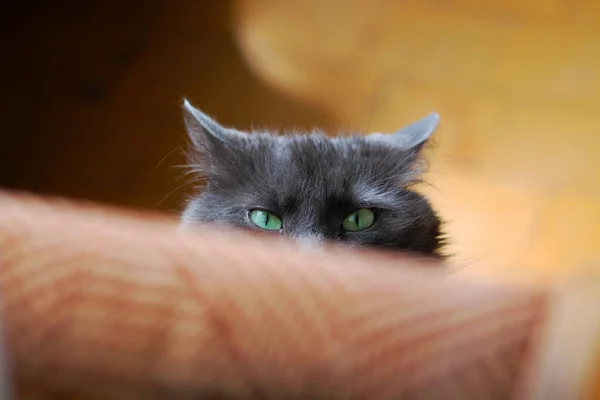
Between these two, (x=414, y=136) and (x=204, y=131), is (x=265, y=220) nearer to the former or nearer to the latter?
(x=204, y=131)

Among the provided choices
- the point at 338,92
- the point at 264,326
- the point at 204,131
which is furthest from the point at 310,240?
the point at 338,92

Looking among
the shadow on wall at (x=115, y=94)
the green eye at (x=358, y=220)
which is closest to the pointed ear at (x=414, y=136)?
the green eye at (x=358, y=220)

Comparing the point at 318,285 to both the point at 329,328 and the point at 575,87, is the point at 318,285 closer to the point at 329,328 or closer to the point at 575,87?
the point at 329,328

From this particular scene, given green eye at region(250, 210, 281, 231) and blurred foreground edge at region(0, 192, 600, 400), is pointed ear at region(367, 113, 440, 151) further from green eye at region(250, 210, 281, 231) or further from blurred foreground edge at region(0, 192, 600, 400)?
blurred foreground edge at region(0, 192, 600, 400)

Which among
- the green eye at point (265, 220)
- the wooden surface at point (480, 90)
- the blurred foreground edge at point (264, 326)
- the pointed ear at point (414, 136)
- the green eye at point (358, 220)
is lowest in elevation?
the blurred foreground edge at point (264, 326)

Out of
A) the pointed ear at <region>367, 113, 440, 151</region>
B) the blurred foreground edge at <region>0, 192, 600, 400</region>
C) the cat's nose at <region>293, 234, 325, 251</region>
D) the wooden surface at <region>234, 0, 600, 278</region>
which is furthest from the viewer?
the wooden surface at <region>234, 0, 600, 278</region>

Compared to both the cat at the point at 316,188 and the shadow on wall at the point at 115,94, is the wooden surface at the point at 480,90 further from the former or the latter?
the cat at the point at 316,188

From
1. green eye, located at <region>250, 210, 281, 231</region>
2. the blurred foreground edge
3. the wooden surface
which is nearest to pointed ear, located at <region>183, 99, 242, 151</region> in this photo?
green eye, located at <region>250, 210, 281, 231</region>
